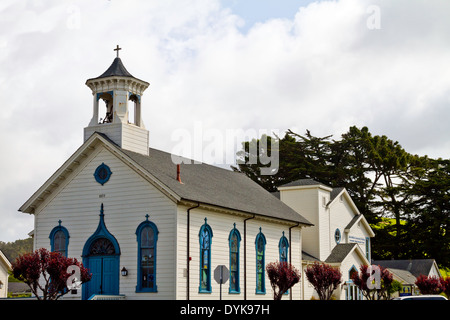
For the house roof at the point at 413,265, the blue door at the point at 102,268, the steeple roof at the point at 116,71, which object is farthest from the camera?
the house roof at the point at 413,265

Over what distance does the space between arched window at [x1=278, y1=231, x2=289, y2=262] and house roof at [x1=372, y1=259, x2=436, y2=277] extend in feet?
107

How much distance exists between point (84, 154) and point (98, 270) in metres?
6.02

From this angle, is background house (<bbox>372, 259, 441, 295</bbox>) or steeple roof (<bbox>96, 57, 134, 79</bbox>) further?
background house (<bbox>372, 259, 441, 295</bbox>)

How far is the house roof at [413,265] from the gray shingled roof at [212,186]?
31223 mm

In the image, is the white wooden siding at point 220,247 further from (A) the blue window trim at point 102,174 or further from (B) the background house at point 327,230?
(B) the background house at point 327,230

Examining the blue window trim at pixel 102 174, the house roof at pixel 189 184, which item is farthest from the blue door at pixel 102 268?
the house roof at pixel 189 184

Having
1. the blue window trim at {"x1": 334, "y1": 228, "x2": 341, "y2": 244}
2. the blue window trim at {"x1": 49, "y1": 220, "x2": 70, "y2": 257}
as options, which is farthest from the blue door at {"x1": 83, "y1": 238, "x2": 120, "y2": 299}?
the blue window trim at {"x1": 334, "y1": 228, "x2": 341, "y2": 244}

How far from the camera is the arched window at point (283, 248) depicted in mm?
39406

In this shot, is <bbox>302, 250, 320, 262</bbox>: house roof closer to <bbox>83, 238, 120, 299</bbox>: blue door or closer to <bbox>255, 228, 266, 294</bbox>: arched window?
<bbox>255, 228, 266, 294</bbox>: arched window

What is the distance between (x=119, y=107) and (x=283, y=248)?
13492 millimetres

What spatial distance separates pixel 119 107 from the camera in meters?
34.1

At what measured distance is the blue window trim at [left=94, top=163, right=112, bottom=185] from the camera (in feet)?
107

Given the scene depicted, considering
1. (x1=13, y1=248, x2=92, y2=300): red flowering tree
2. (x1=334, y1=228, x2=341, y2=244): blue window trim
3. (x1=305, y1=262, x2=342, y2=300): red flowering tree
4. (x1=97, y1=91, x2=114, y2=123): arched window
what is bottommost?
(x1=305, y1=262, x2=342, y2=300): red flowering tree

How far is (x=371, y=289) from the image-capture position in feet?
138
